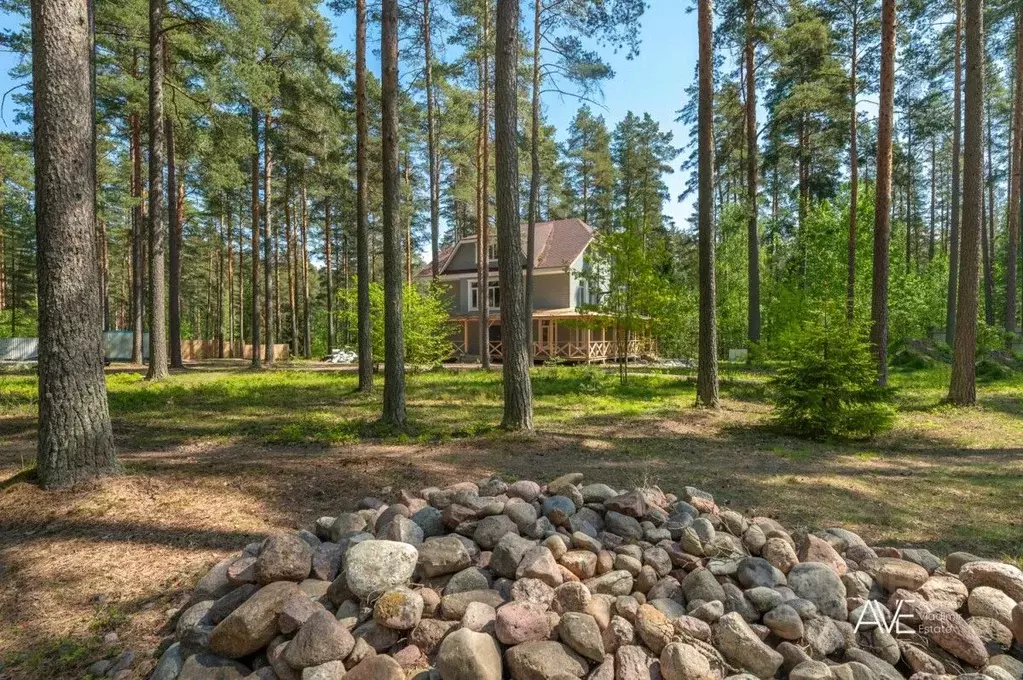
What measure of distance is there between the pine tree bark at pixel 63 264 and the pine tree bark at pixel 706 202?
880cm

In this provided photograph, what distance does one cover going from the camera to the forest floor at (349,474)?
2883 millimetres

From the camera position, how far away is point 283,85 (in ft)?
49.6

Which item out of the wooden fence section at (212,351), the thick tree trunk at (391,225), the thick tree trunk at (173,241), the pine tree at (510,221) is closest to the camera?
the pine tree at (510,221)

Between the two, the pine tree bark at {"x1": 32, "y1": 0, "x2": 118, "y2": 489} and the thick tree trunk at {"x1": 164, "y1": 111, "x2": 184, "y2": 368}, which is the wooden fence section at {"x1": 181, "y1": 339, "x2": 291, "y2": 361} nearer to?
the thick tree trunk at {"x1": 164, "y1": 111, "x2": 184, "y2": 368}

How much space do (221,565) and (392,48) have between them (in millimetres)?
7664

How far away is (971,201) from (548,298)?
55.6 feet

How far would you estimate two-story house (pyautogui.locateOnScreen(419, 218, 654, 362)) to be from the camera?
24094 mm

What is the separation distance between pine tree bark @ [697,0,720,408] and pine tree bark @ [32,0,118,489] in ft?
28.9

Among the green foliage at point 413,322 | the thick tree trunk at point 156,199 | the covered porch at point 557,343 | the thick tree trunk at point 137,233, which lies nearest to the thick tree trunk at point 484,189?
the green foliage at point 413,322

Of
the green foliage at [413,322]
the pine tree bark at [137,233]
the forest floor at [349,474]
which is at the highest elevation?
the pine tree bark at [137,233]

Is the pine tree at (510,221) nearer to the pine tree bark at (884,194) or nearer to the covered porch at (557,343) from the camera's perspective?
the pine tree bark at (884,194)

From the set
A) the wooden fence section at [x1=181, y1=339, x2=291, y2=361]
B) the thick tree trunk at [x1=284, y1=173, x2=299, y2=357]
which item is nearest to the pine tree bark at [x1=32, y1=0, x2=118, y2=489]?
the thick tree trunk at [x1=284, y1=173, x2=299, y2=357]

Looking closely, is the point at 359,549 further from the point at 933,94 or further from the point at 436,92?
the point at 933,94

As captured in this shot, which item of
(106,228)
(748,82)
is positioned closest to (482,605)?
(748,82)
